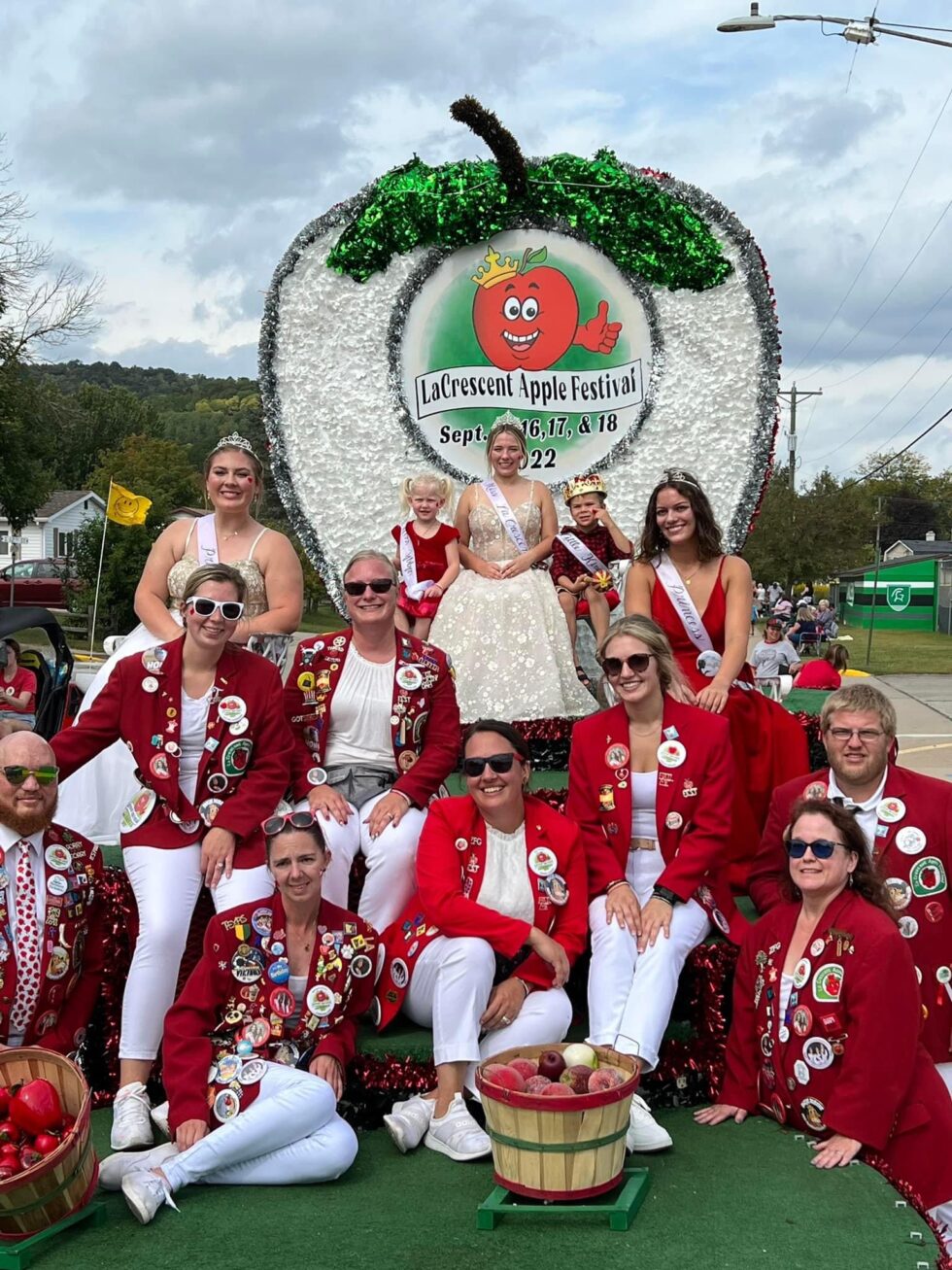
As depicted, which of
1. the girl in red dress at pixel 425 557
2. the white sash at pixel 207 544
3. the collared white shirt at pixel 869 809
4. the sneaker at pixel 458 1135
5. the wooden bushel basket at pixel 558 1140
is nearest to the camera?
the wooden bushel basket at pixel 558 1140

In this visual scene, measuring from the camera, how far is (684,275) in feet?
22.8

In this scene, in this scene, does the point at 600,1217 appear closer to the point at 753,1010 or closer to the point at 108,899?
the point at 753,1010

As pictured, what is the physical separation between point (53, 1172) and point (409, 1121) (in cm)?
95

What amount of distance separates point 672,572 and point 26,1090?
9.19ft

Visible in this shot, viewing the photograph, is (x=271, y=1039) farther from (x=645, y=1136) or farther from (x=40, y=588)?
(x=40, y=588)

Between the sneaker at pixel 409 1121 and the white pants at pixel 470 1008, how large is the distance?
12 centimetres

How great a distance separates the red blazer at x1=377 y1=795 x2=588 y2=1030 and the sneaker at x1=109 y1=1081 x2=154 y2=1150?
0.70 meters

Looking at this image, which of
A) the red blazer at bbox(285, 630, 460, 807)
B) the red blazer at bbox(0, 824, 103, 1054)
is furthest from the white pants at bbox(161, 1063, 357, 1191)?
the red blazer at bbox(285, 630, 460, 807)

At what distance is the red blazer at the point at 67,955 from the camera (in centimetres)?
362

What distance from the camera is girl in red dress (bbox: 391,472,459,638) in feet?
20.6

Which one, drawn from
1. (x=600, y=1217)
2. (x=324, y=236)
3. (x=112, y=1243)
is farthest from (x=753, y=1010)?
(x=324, y=236)

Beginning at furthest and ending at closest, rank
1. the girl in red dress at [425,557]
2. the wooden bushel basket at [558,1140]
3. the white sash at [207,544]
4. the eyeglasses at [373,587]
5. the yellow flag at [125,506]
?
the yellow flag at [125,506] < the girl in red dress at [425,557] < the white sash at [207,544] < the eyeglasses at [373,587] < the wooden bushel basket at [558,1140]

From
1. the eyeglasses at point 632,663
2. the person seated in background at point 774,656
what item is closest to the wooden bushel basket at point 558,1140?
the eyeglasses at point 632,663

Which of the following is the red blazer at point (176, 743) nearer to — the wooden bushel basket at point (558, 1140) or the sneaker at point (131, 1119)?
the sneaker at point (131, 1119)
